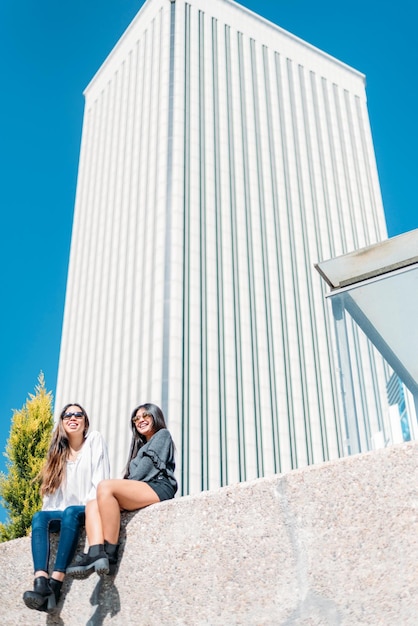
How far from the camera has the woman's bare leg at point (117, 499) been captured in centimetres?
406

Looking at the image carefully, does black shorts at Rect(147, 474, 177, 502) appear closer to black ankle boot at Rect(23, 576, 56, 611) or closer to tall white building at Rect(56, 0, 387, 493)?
black ankle boot at Rect(23, 576, 56, 611)

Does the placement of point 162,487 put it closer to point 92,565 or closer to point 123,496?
point 123,496

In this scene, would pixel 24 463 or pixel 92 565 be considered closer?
pixel 92 565

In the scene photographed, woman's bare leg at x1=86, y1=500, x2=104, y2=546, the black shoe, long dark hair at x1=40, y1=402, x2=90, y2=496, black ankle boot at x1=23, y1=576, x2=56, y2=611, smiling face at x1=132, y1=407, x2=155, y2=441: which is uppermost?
smiling face at x1=132, y1=407, x2=155, y2=441

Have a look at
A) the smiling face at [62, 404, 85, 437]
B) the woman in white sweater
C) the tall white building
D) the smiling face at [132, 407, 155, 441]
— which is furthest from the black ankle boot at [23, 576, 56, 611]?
the tall white building

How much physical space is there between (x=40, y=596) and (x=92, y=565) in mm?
360

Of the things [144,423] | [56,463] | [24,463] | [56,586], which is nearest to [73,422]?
[56,463]

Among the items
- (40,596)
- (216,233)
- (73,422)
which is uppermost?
(216,233)

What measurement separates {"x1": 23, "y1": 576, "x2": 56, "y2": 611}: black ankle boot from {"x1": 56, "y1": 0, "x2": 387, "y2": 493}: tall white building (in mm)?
27375

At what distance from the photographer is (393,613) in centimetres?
315

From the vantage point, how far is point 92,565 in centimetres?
394

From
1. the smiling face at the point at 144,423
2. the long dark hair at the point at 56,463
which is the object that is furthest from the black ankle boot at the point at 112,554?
the smiling face at the point at 144,423

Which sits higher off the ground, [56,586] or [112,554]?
[112,554]

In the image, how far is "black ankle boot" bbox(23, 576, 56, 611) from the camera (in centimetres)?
400
